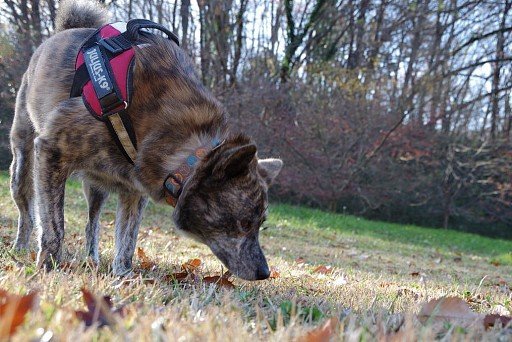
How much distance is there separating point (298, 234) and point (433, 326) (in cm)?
826

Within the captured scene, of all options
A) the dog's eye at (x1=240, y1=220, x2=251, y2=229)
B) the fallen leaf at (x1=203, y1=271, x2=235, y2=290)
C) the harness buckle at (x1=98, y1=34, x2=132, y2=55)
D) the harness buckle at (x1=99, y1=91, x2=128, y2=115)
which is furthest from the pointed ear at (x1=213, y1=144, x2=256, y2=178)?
the harness buckle at (x1=98, y1=34, x2=132, y2=55)

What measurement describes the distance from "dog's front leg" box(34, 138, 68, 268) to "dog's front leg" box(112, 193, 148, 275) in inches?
20.6

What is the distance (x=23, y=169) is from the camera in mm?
Answer: 4309

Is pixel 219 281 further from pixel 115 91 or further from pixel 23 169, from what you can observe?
pixel 23 169

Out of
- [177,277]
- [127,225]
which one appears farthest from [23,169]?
[177,277]

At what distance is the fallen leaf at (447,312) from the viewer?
2010mm

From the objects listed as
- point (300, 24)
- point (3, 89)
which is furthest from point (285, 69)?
point (3, 89)

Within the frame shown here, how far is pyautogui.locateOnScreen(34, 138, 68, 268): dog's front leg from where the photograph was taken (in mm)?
3289

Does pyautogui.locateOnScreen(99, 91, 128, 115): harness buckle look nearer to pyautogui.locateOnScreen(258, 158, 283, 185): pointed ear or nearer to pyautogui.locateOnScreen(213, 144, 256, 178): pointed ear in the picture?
pyautogui.locateOnScreen(213, 144, 256, 178): pointed ear

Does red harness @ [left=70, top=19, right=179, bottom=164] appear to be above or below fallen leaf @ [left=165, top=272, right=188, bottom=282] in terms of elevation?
above

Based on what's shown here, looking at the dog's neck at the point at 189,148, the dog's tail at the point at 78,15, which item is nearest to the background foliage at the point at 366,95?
the dog's tail at the point at 78,15

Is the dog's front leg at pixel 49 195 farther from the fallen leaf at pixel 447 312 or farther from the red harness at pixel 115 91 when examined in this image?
the fallen leaf at pixel 447 312

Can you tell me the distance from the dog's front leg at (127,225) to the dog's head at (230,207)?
2.46 ft

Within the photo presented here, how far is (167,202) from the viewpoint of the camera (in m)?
3.31
